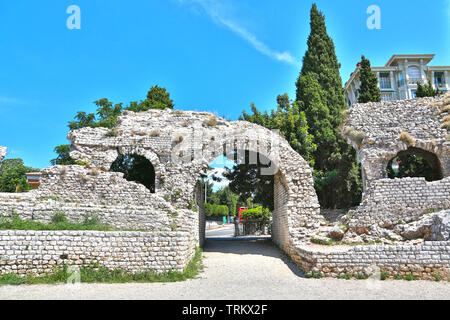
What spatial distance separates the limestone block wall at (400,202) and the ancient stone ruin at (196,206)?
0.04m

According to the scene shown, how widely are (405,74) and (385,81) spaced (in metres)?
2.32

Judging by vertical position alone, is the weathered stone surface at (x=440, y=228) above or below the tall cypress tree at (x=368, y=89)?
below

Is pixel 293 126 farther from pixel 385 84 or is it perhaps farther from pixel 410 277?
pixel 385 84

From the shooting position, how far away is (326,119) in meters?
20.4

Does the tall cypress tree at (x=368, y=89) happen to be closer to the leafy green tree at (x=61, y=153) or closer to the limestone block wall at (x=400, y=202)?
the limestone block wall at (x=400, y=202)

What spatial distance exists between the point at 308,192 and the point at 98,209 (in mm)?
8286

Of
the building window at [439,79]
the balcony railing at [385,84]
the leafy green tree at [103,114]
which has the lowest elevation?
the leafy green tree at [103,114]

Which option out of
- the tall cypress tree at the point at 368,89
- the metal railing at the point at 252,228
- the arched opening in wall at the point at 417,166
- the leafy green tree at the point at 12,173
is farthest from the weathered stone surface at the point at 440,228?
the leafy green tree at the point at 12,173

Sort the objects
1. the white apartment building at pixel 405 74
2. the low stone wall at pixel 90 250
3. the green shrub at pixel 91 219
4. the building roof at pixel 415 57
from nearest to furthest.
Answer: the low stone wall at pixel 90 250 → the green shrub at pixel 91 219 → the white apartment building at pixel 405 74 → the building roof at pixel 415 57

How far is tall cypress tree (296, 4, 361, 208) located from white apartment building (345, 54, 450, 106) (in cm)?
1497

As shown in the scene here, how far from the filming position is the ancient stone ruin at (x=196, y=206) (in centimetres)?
781

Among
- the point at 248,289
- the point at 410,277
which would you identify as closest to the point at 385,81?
the point at 410,277

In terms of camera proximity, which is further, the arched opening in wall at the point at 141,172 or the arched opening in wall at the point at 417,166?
the arched opening in wall at the point at 141,172
